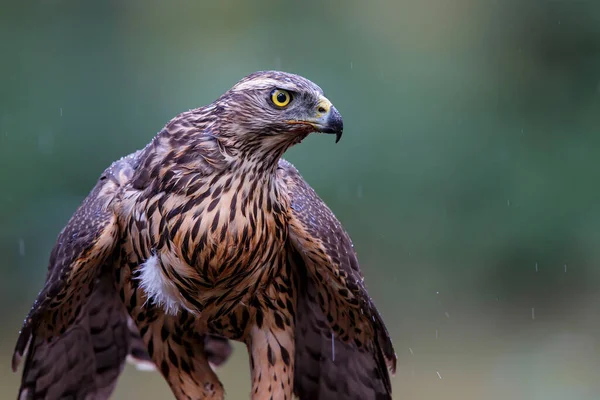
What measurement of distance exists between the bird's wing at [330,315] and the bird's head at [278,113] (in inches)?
22.1

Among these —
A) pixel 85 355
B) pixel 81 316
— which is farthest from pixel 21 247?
pixel 81 316

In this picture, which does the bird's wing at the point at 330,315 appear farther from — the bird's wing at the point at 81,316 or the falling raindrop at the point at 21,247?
Answer: the falling raindrop at the point at 21,247

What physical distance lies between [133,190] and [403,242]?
6428 millimetres

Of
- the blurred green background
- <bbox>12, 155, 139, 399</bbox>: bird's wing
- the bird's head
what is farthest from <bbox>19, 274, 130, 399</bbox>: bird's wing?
the blurred green background

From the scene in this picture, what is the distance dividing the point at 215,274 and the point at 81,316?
981 mm

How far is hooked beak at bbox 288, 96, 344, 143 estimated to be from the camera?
12.9 ft

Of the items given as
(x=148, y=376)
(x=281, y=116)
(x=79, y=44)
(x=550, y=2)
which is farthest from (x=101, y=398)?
(x=550, y=2)

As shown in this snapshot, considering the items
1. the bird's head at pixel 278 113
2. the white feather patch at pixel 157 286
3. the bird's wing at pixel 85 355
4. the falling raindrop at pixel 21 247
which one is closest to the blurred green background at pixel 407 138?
the falling raindrop at pixel 21 247

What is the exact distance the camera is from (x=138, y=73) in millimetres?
10070

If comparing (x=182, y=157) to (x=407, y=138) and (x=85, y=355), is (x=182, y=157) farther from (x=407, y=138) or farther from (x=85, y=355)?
Answer: (x=407, y=138)

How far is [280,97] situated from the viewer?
399 cm

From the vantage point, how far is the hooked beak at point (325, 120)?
12.9 ft

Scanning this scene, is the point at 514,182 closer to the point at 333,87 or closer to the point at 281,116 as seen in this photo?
the point at 333,87

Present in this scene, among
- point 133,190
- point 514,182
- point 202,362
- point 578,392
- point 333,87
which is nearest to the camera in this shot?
point 133,190
